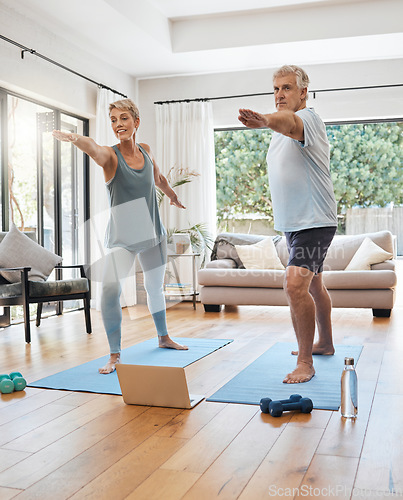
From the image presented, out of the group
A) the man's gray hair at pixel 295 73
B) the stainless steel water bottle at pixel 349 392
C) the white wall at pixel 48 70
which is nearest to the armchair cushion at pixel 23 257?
the white wall at pixel 48 70

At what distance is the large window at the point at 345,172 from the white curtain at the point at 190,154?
375 mm

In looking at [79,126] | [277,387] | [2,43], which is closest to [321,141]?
[277,387]

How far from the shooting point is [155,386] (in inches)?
91.7

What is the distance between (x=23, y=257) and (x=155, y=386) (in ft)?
8.03

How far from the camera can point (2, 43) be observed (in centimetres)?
459

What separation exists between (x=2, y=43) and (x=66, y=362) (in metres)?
2.77

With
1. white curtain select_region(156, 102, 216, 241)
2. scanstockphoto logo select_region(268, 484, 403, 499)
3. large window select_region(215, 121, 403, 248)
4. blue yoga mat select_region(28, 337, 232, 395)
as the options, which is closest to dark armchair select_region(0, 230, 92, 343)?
blue yoga mat select_region(28, 337, 232, 395)

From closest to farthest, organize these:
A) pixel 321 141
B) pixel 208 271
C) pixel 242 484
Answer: pixel 242 484 < pixel 321 141 < pixel 208 271

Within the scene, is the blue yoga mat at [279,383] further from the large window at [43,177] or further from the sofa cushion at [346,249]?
the large window at [43,177]

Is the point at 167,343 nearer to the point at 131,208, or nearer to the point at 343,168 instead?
the point at 131,208

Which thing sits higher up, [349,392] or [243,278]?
[243,278]

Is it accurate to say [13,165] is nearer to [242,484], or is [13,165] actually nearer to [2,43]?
[2,43]

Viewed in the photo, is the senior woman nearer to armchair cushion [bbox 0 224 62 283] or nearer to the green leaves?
armchair cushion [bbox 0 224 62 283]

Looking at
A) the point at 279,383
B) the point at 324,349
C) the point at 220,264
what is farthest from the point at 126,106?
the point at 220,264
